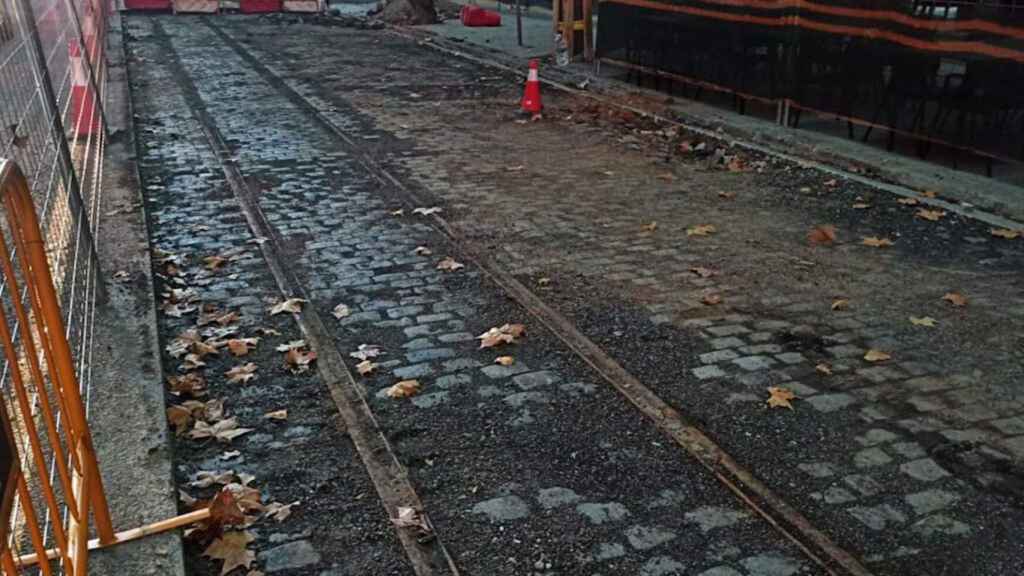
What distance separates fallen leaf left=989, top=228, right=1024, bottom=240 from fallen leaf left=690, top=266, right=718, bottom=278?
2.72m

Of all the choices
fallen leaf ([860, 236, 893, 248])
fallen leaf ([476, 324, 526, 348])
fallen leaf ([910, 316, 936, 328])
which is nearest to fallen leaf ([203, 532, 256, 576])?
fallen leaf ([476, 324, 526, 348])

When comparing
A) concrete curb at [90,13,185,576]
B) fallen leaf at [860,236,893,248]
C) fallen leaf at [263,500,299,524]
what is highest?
concrete curb at [90,13,185,576]

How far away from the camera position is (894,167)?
9.49 metres

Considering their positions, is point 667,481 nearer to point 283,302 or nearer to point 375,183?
point 283,302

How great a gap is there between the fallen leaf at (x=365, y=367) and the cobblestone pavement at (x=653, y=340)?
0.22 ft

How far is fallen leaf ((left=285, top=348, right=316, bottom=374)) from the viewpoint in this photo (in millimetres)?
5266

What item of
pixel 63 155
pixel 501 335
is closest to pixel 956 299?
pixel 501 335

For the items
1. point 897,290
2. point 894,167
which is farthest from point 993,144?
point 897,290

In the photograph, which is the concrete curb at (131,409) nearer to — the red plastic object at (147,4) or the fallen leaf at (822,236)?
the fallen leaf at (822,236)

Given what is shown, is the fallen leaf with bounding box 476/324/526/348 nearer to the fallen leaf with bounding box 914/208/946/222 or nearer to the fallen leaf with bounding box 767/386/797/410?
the fallen leaf with bounding box 767/386/797/410

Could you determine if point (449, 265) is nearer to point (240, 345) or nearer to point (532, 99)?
point (240, 345)

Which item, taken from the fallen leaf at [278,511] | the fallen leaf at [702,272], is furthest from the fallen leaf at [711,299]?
the fallen leaf at [278,511]

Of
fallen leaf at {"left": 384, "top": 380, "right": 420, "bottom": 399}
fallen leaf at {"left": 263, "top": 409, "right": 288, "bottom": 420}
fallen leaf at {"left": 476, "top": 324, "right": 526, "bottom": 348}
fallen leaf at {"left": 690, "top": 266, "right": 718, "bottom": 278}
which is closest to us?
fallen leaf at {"left": 263, "top": 409, "right": 288, "bottom": 420}

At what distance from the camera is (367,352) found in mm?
5461
